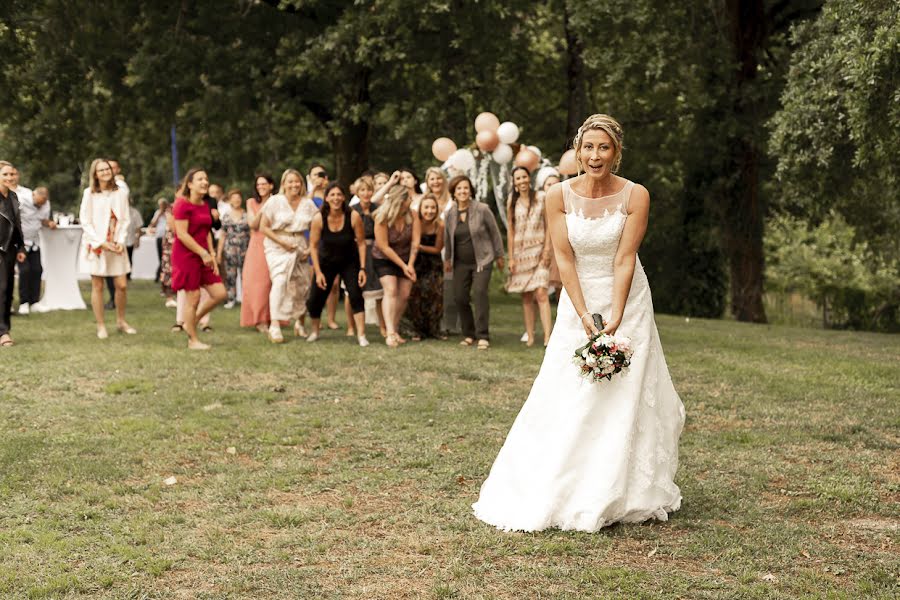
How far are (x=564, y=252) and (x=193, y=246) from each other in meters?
7.36

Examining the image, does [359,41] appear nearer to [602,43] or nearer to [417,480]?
[602,43]

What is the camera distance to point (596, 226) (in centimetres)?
616

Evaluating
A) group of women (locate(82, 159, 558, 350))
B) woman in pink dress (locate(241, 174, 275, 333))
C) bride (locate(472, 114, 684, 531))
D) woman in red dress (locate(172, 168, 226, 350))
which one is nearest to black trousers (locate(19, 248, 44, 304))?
group of women (locate(82, 159, 558, 350))

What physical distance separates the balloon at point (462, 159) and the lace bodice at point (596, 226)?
10733 millimetres

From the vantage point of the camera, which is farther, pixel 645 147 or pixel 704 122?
pixel 645 147

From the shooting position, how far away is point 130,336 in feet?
47.2

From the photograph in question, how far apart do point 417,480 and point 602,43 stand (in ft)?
50.9

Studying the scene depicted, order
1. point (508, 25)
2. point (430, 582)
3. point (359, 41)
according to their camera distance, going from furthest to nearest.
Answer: point (508, 25) → point (359, 41) → point (430, 582)

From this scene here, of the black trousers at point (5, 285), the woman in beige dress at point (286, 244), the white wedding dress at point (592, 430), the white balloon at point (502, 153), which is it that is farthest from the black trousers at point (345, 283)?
the white wedding dress at point (592, 430)

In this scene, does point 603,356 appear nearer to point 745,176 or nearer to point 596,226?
point 596,226

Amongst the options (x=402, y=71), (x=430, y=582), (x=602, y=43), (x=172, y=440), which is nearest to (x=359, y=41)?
(x=402, y=71)

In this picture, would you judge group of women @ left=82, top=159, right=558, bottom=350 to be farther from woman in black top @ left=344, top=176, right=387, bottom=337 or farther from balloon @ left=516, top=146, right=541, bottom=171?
balloon @ left=516, top=146, right=541, bottom=171

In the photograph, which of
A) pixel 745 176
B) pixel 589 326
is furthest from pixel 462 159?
pixel 589 326

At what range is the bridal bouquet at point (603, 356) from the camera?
591 cm
